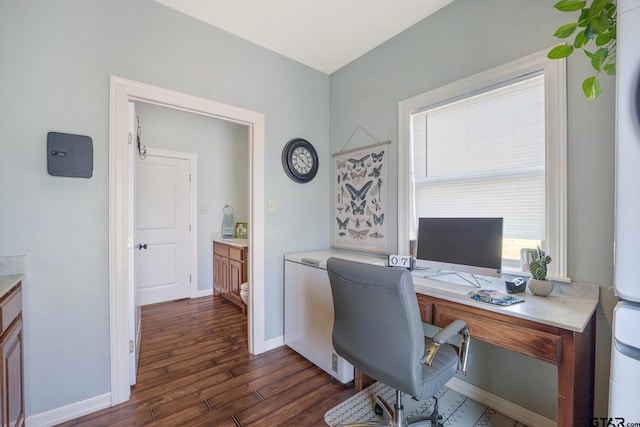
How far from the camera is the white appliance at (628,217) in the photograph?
750mm

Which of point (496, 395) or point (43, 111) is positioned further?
point (496, 395)

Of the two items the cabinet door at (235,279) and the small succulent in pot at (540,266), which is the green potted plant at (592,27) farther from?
the cabinet door at (235,279)

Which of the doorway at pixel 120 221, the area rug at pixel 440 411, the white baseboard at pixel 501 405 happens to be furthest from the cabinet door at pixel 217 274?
the white baseboard at pixel 501 405

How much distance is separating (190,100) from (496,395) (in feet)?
9.70

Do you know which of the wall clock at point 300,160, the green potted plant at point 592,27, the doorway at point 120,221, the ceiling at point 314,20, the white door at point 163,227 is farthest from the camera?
the white door at point 163,227

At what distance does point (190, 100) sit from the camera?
212 centimetres

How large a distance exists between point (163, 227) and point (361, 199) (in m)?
2.80

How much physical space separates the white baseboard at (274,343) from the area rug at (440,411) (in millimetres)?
965

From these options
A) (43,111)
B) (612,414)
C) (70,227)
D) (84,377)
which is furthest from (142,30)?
(612,414)

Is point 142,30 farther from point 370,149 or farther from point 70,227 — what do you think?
point 370,149

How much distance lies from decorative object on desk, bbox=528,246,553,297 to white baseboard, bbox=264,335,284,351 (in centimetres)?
207

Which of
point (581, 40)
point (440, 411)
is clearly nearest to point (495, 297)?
point (440, 411)

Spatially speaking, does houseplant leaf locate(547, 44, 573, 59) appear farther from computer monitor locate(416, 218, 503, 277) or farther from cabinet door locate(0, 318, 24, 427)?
cabinet door locate(0, 318, 24, 427)

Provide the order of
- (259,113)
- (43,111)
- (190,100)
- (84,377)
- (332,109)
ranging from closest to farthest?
(43,111), (84,377), (190,100), (259,113), (332,109)
